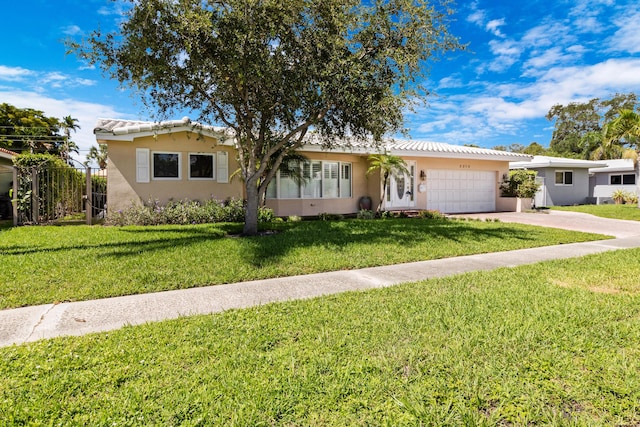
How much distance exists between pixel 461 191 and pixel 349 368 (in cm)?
1909

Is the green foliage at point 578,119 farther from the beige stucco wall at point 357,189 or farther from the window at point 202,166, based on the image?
the window at point 202,166

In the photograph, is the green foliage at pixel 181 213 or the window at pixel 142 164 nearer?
the green foliage at pixel 181 213

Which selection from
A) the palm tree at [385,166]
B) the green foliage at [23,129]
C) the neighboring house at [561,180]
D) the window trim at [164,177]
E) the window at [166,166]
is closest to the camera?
the window trim at [164,177]

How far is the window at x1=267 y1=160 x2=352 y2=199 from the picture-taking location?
16.0 metres

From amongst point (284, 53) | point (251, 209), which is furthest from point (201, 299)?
point (284, 53)

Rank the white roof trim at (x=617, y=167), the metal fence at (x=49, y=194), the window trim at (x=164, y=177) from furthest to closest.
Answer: the white roof trim at (x=617, y=167) < the window trim at (x=164, y=177) < the metal fence at (x=49, y=194)

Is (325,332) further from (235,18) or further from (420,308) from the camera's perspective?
(235,18)

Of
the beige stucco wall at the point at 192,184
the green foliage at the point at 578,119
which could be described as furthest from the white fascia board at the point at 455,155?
the green foliage at the point at 578,119

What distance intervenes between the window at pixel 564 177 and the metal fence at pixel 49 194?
26710mm

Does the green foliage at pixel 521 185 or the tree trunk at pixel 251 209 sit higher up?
the green foliage at pixel 521 185

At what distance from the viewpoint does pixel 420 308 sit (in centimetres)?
461

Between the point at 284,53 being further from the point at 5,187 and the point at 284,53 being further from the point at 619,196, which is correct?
the point at 619,196

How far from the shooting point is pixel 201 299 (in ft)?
17.2

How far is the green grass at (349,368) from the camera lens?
2.53m
